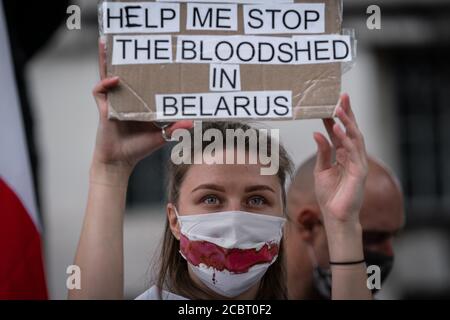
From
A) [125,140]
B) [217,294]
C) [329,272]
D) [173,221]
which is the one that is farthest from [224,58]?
[329,272]

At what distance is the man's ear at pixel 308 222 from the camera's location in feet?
11.2

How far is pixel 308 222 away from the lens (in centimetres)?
345

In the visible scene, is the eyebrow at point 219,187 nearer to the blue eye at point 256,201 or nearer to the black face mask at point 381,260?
the blue eye at point 256,201

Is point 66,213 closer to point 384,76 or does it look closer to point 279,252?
point 384,76

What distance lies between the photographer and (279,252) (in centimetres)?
274

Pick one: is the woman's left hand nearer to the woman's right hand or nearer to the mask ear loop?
the woman's right hand

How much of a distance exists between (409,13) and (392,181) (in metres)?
5.25

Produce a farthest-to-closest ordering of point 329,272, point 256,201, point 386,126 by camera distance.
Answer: point 386,126 < point 329,272 < point 256,201

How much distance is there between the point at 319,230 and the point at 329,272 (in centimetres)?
19

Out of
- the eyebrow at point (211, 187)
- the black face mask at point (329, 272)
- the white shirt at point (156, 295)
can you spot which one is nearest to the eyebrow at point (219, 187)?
the eyebrow at point (211, 187)

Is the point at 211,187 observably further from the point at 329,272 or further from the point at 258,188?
the point at 329,272

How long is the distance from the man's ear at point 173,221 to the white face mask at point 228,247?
0.04 m

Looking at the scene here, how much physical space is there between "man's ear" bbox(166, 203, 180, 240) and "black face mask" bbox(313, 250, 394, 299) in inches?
29.5

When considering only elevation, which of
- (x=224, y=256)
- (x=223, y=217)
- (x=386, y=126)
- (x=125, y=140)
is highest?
(x=125, y=140)
